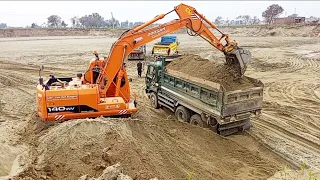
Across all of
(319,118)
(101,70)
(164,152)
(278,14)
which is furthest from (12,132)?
(278,14)

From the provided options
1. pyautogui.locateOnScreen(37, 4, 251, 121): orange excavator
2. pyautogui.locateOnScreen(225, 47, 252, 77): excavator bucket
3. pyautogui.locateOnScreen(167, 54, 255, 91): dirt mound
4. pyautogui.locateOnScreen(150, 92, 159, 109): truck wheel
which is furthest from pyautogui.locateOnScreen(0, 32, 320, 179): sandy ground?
pyautogui.locateOnScreen(225, 47, 252, 77): excavator bucket

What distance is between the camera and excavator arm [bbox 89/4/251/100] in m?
10.3

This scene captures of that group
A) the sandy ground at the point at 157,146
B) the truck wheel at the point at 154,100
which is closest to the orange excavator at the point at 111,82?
the sandy ground at the point at 157,146

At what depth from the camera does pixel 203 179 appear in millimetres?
7289

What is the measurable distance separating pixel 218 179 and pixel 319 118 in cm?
691

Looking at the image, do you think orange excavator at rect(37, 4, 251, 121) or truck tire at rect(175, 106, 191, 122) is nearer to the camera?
orange excavator at rect(37, 4, 251, 121)

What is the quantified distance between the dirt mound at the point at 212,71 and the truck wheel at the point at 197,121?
1.28m

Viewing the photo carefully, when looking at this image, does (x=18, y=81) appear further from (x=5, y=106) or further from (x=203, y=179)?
(x=203, y=179)

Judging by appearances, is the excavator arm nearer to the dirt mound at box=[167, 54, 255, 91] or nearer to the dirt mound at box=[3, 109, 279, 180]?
the dirt mound at box=[167, 54, 255, 91]

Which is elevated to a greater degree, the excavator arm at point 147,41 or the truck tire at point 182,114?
the excavator arm at point 147,41

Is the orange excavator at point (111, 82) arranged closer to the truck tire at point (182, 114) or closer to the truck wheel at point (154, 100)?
the truck tire at point (182, 114)

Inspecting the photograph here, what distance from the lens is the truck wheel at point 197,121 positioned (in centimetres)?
1044

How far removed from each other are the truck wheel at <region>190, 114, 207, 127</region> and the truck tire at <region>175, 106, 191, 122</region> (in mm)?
346

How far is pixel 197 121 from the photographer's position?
34.9 feet
